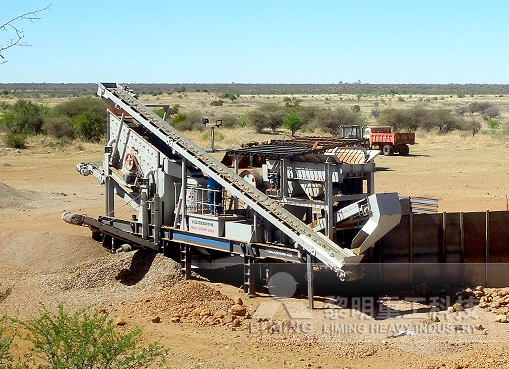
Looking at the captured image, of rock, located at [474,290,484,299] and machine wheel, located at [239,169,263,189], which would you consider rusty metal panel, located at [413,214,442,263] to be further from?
machine wheel, located at [239,169,263,189]

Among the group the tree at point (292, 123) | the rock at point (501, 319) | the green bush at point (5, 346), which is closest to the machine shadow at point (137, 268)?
the green bush at point (5, 346)

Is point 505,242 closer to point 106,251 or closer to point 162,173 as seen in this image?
point 162,173

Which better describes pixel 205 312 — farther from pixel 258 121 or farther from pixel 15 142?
pixel 258 121

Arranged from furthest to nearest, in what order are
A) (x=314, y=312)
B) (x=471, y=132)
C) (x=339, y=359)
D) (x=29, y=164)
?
(x=471, y=132) → (x=29, y=164) → (x=314, y=312) → (x=339, y=359)

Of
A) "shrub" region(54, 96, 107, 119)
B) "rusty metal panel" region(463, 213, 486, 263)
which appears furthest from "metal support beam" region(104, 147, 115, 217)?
"shrub" region(54, 96, 107, 119)

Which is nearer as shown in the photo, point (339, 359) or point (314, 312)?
point (339, 359)

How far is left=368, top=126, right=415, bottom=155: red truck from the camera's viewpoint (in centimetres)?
4234

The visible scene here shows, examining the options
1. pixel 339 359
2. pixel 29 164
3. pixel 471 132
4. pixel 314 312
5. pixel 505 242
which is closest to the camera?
pixel 339 359

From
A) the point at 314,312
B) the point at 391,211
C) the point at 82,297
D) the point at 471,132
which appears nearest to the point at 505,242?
the point at 391,211

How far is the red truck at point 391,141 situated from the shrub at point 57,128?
705 inches

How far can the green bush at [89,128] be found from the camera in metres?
46.8

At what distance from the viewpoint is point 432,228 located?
53.0 feet

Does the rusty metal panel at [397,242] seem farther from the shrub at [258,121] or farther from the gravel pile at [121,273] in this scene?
the shrub at [258,121]

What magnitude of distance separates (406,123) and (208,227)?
44220 millimetres
